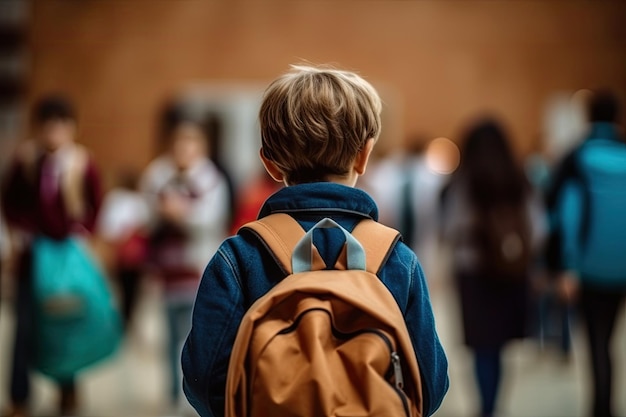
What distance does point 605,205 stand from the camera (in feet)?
13.9

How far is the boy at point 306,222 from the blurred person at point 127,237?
5.56 m

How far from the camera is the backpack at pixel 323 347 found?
162 cm

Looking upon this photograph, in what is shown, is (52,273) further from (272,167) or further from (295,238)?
(295,238)

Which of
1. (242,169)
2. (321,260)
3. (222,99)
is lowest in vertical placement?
(242,169)

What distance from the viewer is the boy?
181 cm

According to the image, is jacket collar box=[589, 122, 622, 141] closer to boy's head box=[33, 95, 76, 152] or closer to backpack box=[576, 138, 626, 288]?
backpack box=[576, 138, 626, 288]

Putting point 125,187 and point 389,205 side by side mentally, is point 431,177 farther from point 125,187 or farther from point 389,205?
point 125,187

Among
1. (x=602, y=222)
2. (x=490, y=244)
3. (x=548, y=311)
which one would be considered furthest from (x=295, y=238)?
(x=548, y=311)

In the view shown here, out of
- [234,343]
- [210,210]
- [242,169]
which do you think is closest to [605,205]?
[210,210]

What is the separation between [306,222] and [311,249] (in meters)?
0.10

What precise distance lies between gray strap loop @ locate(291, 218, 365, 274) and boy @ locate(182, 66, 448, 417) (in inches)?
2.8

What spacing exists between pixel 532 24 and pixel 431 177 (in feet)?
15.3

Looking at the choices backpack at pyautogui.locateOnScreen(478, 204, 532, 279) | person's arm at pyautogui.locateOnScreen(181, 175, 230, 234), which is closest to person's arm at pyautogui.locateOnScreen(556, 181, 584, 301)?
backpack at pyautogui.locateOnScreen(478, 204, 532, 279)

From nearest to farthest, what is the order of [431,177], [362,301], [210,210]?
1. [362,301]
2. [210,210]
3. [431,177]
